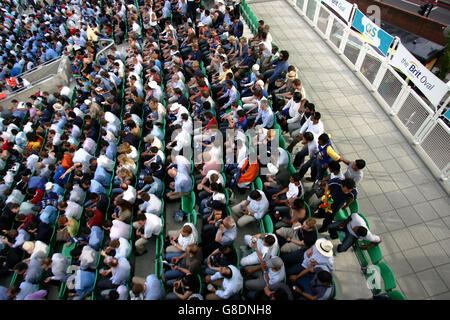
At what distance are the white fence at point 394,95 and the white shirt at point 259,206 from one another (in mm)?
4636

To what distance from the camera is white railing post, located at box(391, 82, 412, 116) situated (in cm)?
730

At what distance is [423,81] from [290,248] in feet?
18.3

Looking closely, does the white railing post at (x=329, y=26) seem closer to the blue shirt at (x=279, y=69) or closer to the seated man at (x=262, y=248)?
the blue shirt at (x=279, y=69)

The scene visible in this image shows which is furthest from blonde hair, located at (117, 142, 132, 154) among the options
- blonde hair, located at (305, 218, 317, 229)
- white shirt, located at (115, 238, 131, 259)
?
blonde hair, located at (305, 218, 317, 229)

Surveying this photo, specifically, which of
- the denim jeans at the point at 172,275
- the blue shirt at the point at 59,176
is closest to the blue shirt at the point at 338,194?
the denim jeans at the point at 172,275

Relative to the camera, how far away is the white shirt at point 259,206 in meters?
5.43

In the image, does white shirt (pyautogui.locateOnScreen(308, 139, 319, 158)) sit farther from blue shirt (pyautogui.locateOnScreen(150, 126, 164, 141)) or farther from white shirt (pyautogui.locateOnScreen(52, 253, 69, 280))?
white shirt (pyautogui.locateOnScreen(52, 253, 69, 280))

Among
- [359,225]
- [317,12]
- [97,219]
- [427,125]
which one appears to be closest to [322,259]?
[359,225]

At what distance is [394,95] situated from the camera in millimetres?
7977

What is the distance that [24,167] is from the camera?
8375mm

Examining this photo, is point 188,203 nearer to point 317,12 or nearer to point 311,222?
point 311,222

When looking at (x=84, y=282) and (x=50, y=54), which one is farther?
(x=50, y=54)

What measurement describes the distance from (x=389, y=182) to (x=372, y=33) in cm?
497

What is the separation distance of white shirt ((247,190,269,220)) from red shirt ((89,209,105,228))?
3.36 metres
